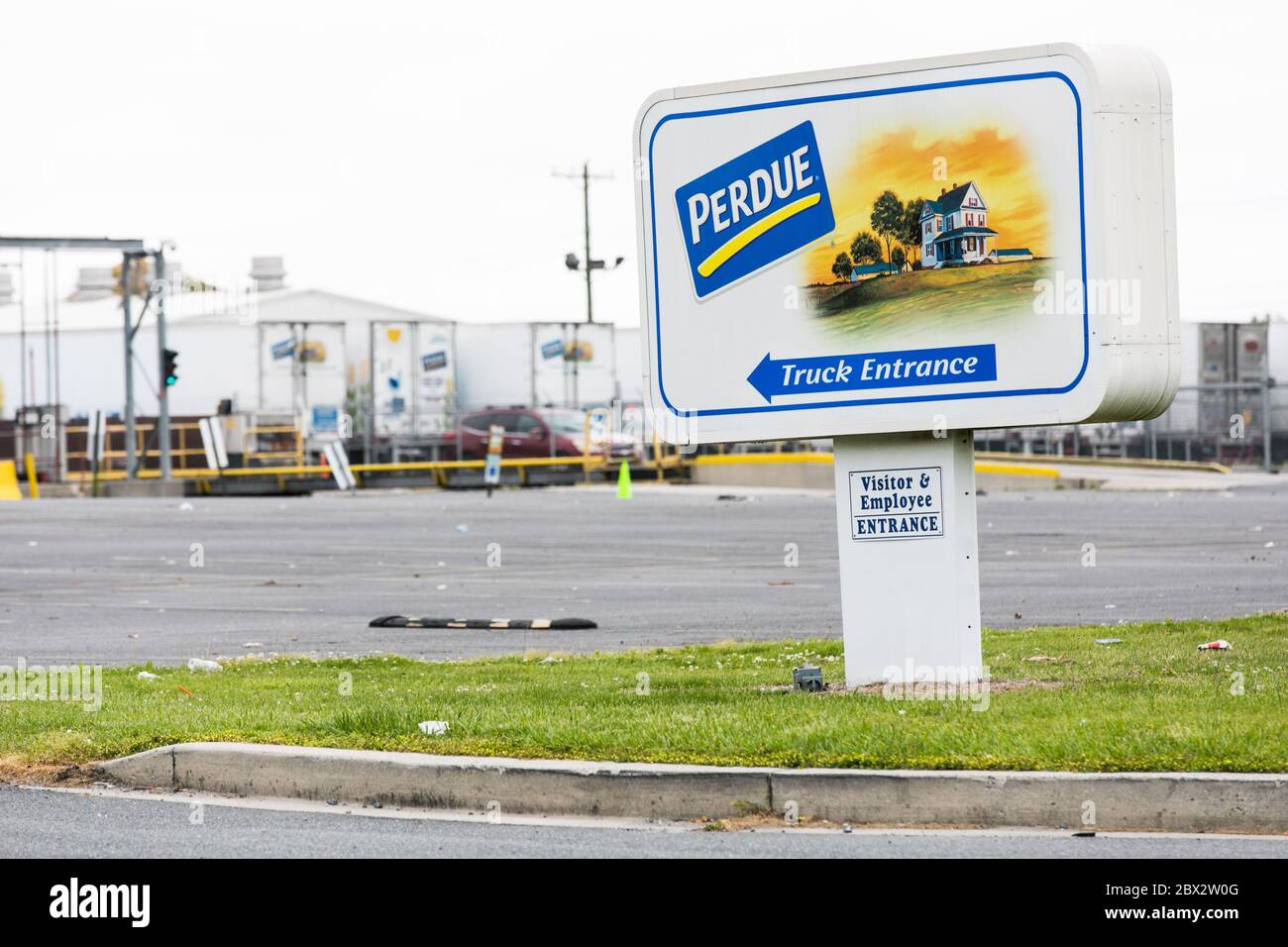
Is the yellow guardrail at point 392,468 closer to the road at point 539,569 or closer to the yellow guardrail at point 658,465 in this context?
the yellow guardrail at point 658,465

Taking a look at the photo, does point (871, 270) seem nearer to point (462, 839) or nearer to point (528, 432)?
point (462, 839)

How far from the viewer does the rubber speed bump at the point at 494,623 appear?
14328mm

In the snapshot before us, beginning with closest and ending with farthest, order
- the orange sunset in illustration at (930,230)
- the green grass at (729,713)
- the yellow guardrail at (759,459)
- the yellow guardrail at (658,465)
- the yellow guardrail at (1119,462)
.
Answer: the green grass at (729,713) → the orange sunset in illustration at (930,230) → the yellow guardrail at (759,459) → the yellow guardrail at (658,465) → the yellow guardrail at (1119,462)

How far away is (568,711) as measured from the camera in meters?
8.57

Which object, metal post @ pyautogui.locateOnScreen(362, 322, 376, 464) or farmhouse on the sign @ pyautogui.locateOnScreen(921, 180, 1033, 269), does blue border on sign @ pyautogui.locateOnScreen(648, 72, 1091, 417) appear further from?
metal post @ pyautogui.locateOnScreen(362, 322, 376, 464)

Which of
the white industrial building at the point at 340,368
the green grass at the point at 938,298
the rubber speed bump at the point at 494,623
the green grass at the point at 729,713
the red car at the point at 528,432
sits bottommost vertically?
the green grass at the point at 729,713

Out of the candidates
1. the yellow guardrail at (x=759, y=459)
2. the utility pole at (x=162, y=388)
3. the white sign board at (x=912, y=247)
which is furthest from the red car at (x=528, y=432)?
the white sign board at (x=912, y=247)

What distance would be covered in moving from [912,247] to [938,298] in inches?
11.6

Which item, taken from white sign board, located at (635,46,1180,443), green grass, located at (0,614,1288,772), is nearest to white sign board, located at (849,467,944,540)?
white sign board, located at (635,46,1180,443)

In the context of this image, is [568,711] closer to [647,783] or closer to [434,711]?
[434,711]


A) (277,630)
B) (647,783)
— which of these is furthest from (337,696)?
(277,630)

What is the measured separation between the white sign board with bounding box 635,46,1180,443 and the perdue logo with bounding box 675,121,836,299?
1cm

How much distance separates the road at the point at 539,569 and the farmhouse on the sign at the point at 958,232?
5.06 meters

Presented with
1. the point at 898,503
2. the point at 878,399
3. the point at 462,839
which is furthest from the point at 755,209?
the point at 462,839
